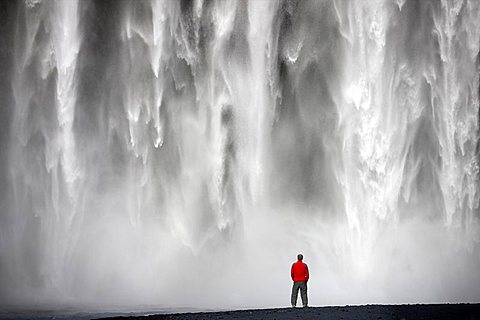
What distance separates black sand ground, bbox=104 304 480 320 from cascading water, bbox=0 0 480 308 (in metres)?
18.7

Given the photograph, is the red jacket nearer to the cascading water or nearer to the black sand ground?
the black sand ground

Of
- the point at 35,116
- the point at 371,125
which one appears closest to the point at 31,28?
the point at 35,116

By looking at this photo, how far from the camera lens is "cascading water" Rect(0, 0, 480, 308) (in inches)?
1852

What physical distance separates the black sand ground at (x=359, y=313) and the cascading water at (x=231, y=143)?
18.7 metres

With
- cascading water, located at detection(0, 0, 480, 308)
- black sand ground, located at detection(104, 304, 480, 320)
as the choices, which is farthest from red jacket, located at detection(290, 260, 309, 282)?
cascading water, located at detection(0, 0, 480, 308)

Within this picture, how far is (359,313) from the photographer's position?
24.5 metres

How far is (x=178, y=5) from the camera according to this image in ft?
173

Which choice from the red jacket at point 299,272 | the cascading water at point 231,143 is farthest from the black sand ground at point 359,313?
the cascading water at point 231,143

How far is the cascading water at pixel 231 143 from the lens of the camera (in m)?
47.0

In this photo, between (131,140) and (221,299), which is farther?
(131,140)

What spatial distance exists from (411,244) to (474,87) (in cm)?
1273

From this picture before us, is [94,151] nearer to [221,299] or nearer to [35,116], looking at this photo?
[35,116]

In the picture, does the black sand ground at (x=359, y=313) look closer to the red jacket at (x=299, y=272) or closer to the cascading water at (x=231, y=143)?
the red jacket at (x=299, y=272)

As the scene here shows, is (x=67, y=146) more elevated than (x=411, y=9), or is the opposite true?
(x=411, y=9)
